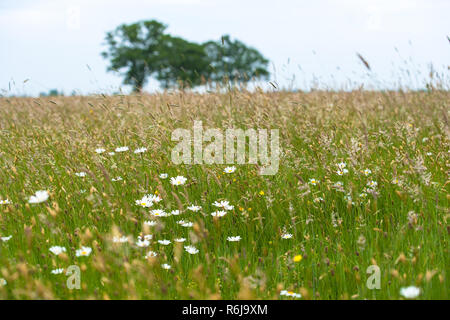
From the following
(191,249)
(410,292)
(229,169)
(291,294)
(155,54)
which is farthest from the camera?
(155,54)

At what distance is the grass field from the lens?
180 centimetres

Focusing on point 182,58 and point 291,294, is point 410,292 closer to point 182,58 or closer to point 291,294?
point 291,294

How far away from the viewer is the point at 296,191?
2.87 m

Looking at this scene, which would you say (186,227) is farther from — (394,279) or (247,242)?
Result: (394,279)

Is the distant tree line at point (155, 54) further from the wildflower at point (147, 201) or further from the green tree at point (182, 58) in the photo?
the wildflower at point (147, 201)

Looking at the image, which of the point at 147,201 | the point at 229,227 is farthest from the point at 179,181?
the point at 229,227

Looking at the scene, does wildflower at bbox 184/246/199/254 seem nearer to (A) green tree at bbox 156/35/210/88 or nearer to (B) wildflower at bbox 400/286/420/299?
(B) wildflower at bbox 400/286/420/299

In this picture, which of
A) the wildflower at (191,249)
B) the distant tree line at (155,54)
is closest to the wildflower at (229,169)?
the wildflower at (191,249)

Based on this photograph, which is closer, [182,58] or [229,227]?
[229,227]

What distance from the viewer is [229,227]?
2.64 m

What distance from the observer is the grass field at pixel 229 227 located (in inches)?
70.9

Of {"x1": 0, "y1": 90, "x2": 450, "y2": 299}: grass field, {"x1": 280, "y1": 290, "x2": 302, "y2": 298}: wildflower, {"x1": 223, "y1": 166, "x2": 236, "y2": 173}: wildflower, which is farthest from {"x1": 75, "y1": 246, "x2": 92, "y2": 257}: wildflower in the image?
{"x1": 223, "y1": 166, "x2": 236, "y2": 173}: wildflower

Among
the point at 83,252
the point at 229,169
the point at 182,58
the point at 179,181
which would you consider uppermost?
the point at 182,58

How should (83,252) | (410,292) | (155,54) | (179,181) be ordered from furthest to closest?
(155,54), (179,181), (83,252), (410,292)
